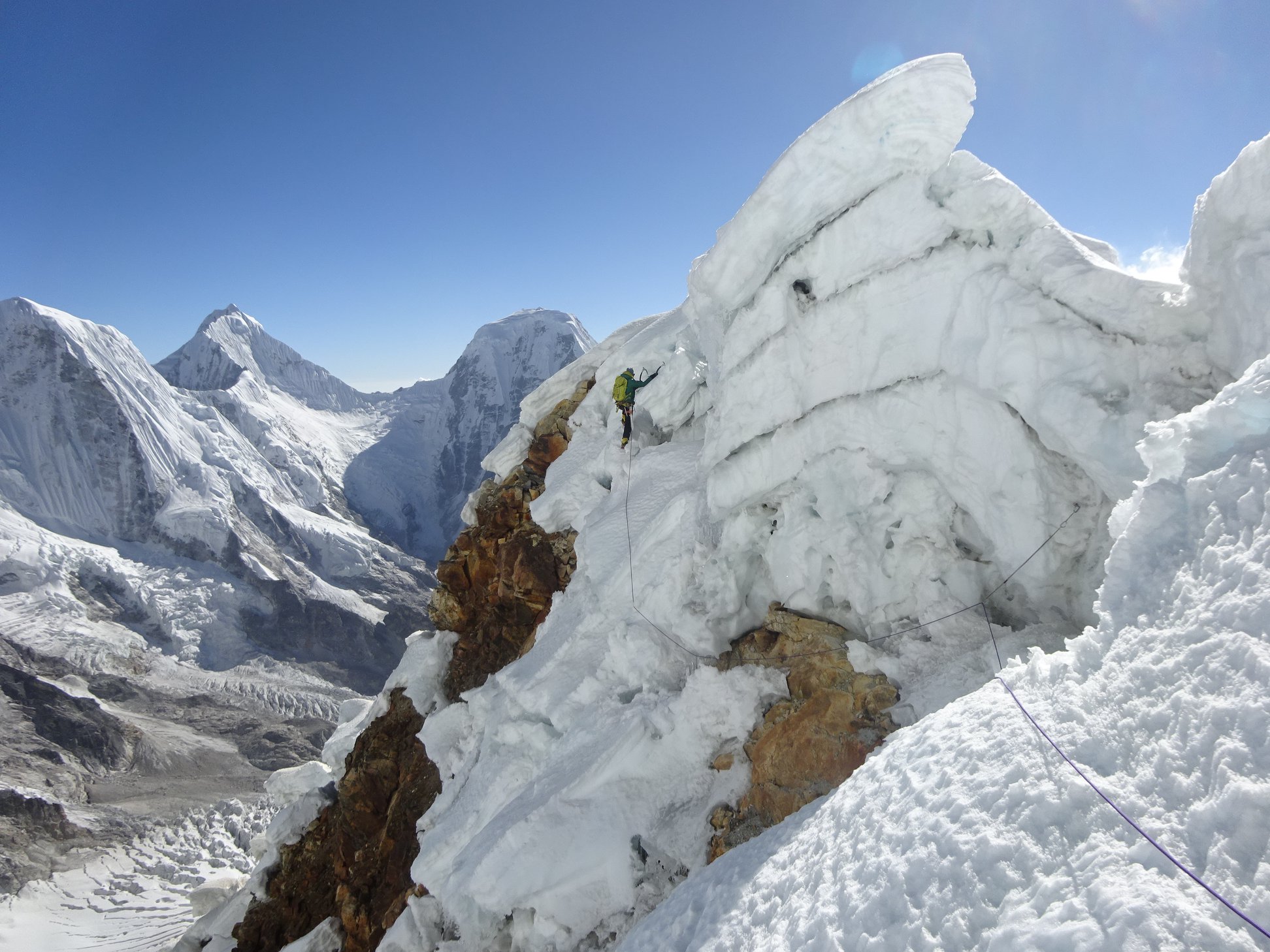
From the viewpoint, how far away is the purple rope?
7.29 ft

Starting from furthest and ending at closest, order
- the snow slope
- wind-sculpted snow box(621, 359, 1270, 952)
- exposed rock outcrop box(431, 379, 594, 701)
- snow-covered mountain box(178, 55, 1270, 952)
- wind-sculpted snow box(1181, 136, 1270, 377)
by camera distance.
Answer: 1. the snow slope
2. exposed rock outcrop box(431, 379, 594, 701)
3. wind-sculpted snow box(1181, 136, 1270, 377)
4. snow-covered mountain box(178, 55, 1270, 952)
5. wind-sculpted snow box(621, 359, 1270, 952)

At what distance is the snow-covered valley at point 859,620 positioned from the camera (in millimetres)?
2965

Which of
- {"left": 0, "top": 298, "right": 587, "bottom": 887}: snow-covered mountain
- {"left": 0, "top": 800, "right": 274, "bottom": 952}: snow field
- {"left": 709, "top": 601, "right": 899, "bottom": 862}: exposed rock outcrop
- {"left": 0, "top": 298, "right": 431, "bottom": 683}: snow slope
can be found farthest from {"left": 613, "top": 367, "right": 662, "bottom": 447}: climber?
{"left": 0, "top": 298, "right": 431, "bottom": 683}: snow slope

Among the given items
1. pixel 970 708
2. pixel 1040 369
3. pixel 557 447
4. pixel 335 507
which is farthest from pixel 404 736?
pixel 335 507

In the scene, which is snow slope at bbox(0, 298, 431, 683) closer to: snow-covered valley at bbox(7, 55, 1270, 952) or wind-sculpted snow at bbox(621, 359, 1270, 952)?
snow-covered valley at bbox(7, 55, 1270, 952)

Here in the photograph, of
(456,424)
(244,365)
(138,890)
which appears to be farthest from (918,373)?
(244,365)

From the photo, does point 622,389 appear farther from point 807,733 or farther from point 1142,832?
point 1142,832

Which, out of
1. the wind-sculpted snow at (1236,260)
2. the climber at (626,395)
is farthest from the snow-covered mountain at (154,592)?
the wind-sculpted snow at (1236,260)

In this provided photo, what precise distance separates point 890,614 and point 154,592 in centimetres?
7881

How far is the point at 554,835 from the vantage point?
747 cm

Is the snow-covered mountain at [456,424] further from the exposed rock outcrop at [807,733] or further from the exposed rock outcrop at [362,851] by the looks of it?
the exposed rock outcrop at [807,733]

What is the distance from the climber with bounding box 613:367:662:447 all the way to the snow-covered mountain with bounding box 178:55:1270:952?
0.89 feet

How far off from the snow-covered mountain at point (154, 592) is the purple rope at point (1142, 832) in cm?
5289

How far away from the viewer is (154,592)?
65938 millimetres
